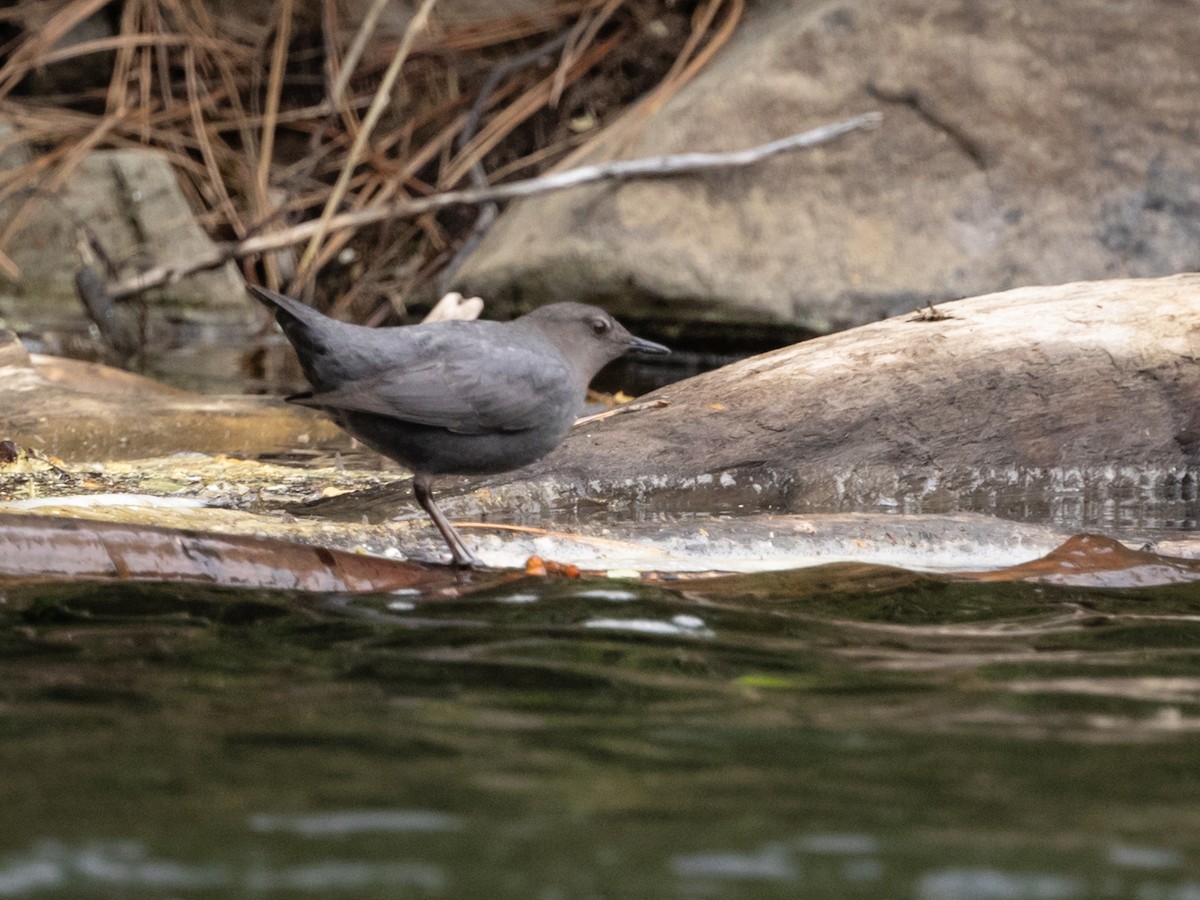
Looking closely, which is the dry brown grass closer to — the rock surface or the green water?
the rock surface

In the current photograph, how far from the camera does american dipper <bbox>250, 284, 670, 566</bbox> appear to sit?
3.43 metres

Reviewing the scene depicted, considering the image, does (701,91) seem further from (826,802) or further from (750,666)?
(826,802)

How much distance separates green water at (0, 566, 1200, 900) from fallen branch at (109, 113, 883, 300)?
4567mm

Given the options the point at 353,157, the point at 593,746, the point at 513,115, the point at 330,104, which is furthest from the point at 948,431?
the point at 330,104

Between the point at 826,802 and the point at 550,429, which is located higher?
the point at 550,429

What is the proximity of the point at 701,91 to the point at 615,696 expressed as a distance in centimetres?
579

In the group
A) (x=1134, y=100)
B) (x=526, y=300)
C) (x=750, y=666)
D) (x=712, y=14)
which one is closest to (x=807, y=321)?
(x=526, y=300)

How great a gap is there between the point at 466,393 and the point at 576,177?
3999 mm

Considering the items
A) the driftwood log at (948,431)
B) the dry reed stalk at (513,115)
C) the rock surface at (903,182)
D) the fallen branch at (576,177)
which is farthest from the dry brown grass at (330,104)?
the driftwood log at (948,431)

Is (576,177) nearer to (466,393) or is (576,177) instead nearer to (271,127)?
(271,127)

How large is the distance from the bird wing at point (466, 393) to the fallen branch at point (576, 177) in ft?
12.4

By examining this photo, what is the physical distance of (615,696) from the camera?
7.54 feet

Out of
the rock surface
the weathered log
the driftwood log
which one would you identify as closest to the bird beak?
the driftwood log

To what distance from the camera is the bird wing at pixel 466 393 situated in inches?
135
